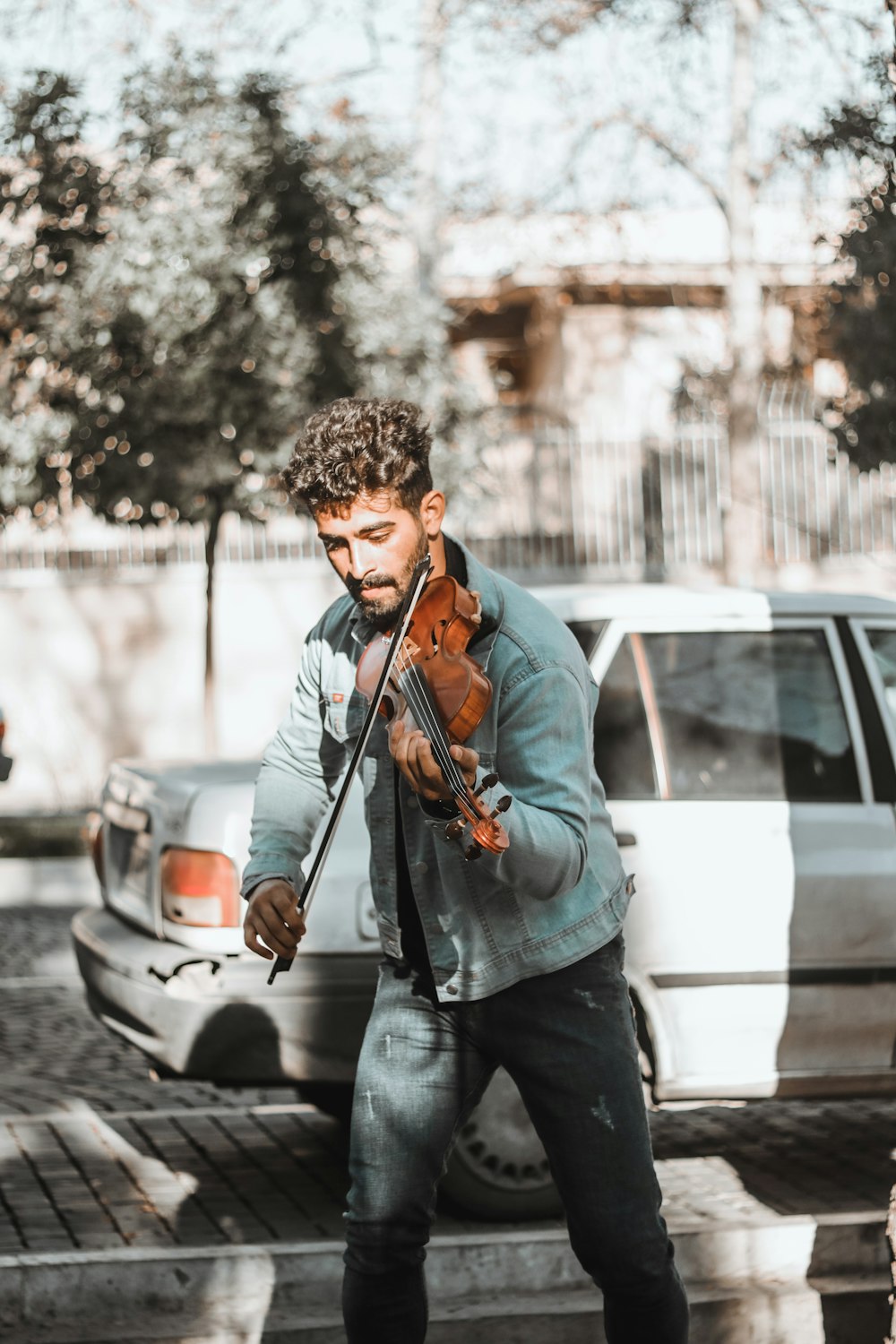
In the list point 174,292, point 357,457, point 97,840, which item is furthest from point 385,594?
point 174,292

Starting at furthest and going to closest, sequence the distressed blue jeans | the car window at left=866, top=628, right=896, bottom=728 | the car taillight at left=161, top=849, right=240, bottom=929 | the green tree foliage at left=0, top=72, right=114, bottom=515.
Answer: the green tree foliage at left=0, top=72, right=114, bottom=515, the car window at left=866, top=628, right=896, bottom=728, the car taillight at left=161, top=849, right=240, bottom=929, the distressed blue jeans

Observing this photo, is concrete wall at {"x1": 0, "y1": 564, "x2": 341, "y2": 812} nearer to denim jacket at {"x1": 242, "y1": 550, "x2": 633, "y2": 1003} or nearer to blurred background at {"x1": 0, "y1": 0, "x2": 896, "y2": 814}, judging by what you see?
blurred background at {"x1": 0, "y1": 0, "x2": 896, "y2": 814}

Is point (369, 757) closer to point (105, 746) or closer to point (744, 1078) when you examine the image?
point (744, 1078)

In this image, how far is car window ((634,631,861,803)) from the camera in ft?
15.2

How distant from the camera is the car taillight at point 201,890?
4.43m

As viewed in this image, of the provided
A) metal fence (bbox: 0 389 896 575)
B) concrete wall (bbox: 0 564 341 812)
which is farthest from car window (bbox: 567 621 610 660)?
metal fence (bbox: 0 389 896 575)

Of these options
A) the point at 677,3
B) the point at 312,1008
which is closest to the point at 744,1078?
the point at 312,1008

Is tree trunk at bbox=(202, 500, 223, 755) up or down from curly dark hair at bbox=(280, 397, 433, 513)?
down

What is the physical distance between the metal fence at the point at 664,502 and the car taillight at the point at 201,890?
12204 millimetres

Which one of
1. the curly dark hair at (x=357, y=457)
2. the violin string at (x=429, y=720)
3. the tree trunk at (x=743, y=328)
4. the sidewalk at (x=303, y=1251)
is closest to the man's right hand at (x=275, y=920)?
the violin string at (x=429, y=720)

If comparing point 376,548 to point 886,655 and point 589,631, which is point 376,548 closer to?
point 589,631

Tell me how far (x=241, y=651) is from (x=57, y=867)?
5.75 metres

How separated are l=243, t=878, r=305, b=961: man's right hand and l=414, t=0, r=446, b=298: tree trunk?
13.1 m

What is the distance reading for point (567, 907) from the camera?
283 cm
